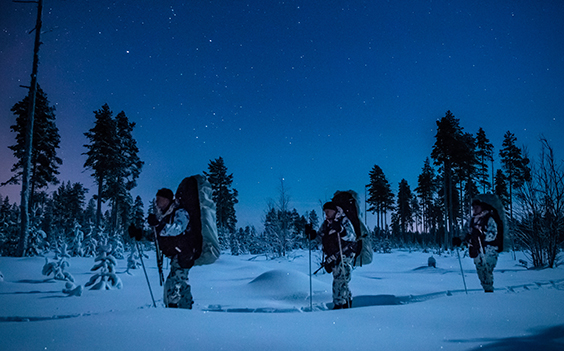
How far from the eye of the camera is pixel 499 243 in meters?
6.47

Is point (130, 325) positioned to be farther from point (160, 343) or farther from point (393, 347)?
point (393, 347)

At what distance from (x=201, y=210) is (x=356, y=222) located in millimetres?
2837

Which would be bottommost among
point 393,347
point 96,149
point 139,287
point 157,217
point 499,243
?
point 139,287

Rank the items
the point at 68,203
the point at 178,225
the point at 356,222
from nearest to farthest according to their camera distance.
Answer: the point at 178,225 < the point at 356,222 < the point at 68,203

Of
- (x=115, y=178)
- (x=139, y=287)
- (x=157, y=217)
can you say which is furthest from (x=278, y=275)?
(x=115, y=178)

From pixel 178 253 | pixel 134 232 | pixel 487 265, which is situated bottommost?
pixel 487 265

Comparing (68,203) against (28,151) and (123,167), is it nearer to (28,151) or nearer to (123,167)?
(123,167)

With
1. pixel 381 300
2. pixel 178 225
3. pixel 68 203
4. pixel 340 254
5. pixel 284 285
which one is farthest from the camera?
pixel 68 203

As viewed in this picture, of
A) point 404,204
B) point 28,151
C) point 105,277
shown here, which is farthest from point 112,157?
point 404,204

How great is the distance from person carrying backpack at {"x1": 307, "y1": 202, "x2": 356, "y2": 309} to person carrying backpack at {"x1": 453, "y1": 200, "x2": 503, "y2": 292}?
2.87m

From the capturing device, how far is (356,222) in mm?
5516

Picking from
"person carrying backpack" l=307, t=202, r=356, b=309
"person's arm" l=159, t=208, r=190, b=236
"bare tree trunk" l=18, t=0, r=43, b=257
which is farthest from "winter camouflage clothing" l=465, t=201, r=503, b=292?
"bare tree trunk" l=18, t=0, r=43, b=257

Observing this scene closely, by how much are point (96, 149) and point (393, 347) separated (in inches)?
1189

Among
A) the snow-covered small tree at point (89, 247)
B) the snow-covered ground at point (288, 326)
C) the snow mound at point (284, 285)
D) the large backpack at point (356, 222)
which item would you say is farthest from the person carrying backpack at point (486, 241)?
the snow-covered small tree at point (89, 247)
